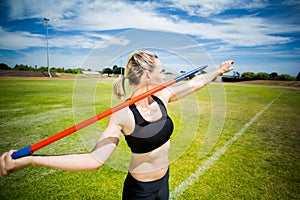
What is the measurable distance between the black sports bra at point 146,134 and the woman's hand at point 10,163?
28.4 inches

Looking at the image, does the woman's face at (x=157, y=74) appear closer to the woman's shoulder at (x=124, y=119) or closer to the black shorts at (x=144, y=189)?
the woman's shoulder at (x=124, y=119)

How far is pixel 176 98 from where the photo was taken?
228 cm

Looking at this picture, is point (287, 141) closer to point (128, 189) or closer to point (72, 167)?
point (128, 189)

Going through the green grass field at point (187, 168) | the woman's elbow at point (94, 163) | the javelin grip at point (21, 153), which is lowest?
the green grass field at point (187, 168)

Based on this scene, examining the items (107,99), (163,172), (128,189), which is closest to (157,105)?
(107,99)

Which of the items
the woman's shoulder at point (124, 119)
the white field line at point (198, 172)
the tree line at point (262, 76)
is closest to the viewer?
the woman's shoulder at point (124, 119)

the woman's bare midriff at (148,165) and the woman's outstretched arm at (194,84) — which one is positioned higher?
the woman's outstretched arm at (194,84)

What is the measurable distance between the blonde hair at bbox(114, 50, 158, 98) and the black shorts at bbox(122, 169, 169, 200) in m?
0.87

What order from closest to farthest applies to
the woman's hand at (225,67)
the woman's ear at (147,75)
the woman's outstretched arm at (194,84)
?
the woman's ear at (147,75), the woman's outstretched arm at (194,84), the woman's hand at (225,67)

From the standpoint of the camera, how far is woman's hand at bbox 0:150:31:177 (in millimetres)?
1130

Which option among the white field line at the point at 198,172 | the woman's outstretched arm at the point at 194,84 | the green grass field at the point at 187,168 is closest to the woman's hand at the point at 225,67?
the woman's outstretched arm at the point at 194,84

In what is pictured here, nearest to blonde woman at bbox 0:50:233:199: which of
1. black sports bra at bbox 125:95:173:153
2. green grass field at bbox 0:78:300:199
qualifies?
black sports bra at bbox 125:95:173:153

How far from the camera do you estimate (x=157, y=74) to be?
1750mm

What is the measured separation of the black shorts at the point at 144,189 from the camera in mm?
1777
